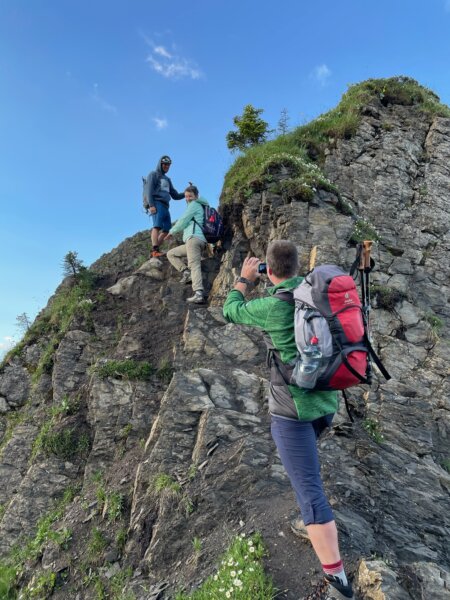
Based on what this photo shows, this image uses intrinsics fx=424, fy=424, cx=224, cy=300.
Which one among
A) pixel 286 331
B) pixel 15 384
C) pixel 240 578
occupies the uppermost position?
pixel 15 384

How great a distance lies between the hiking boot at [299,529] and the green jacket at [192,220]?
7729 mm

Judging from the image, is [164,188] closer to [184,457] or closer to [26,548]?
[184,457]

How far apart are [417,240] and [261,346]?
20.9ft

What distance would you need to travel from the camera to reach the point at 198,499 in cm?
606

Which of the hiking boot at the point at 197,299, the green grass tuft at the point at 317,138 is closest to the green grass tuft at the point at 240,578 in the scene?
the hiking boot at the point at 197,299

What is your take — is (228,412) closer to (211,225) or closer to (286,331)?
(286,331)

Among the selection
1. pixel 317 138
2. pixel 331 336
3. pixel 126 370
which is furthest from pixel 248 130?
pixel 331 336

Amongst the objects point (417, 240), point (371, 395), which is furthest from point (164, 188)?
point (371, 395)

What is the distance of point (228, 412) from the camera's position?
7.63 m

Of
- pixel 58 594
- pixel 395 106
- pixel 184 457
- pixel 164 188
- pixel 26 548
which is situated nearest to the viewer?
pixel 58 594

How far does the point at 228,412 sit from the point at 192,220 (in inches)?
220

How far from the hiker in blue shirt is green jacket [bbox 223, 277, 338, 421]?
9.50 metres

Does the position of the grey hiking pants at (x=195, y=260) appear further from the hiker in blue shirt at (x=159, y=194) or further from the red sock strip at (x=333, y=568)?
the red sock strip at (x=333, y=568)

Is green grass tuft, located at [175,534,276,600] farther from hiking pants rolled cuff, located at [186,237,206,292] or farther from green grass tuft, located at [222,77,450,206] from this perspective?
green grass tuft, located at [222,77,450,206]
